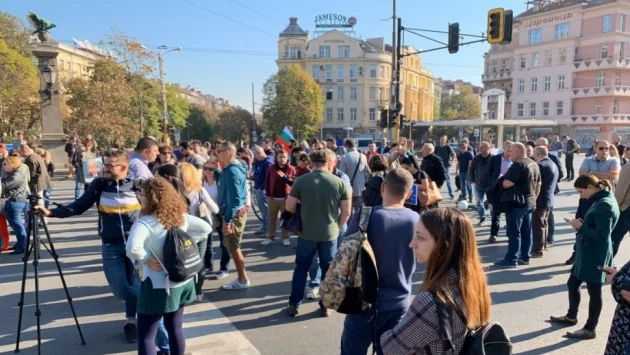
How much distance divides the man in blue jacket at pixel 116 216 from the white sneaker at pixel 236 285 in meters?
1.57

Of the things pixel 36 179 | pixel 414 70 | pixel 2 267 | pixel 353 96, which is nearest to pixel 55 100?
pixel 36 179

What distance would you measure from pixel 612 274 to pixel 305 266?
112 inches

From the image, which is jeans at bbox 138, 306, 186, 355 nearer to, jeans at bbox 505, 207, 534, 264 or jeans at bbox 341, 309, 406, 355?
jeans at bbox 341, 309, 406, 355

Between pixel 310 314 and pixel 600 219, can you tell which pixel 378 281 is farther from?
pixel 600 219

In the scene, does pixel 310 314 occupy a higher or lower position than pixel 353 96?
lower

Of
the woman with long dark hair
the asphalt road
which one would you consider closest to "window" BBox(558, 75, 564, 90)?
the asphalt road

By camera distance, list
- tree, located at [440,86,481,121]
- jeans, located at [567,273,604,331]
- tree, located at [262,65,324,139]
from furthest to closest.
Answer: tree, located at [440,86,481,121], tree, located at [262,65,324,139], jeans, located at [567,273,604,331]

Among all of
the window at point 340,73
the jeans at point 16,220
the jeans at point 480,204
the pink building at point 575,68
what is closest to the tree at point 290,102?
the window at point 340,73

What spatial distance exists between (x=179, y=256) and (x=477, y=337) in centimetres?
205

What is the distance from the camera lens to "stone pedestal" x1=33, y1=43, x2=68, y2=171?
1841 centimetres

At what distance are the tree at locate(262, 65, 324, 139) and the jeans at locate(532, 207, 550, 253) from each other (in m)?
48.1

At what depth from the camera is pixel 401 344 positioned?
1834 millimetres

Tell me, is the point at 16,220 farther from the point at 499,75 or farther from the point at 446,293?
the point at 499,75

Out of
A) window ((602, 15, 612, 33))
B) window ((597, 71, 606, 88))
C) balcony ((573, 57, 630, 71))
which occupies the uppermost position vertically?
window ((602, 15, 612, 33))
